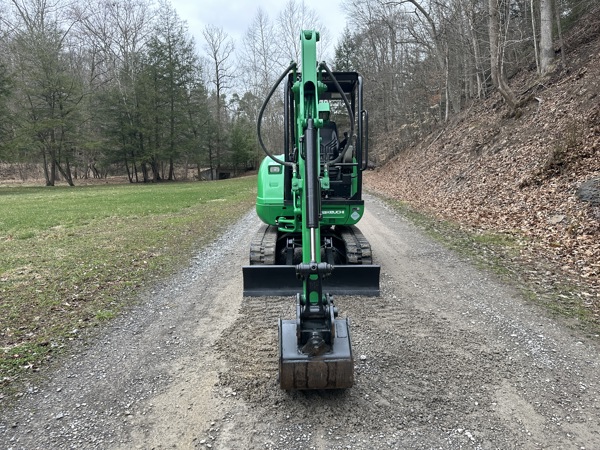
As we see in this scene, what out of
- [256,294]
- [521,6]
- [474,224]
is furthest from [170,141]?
[256,294]

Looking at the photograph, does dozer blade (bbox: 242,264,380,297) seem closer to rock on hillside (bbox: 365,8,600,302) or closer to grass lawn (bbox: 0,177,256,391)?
grass lawn (bbox: 0,177,256,391)

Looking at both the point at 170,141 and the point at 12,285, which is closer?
the point at 12,285

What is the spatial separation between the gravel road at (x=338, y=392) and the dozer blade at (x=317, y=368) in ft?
0.65

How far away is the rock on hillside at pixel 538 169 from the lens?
296 inches

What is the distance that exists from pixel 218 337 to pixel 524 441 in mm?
2835

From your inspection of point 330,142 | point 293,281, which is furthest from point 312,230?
point 330,142

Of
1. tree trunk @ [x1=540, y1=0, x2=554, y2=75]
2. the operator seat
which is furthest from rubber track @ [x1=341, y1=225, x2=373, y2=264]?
tree trunk @ [x1=540, y1=0, x2=554, y2=75]

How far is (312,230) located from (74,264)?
566 centimetres

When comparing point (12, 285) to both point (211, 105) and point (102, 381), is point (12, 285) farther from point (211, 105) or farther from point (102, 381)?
point (211, 105)

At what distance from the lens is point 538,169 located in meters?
10.8

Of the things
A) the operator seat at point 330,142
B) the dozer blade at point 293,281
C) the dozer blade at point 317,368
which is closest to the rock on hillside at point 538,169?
the dozer blade at point 293,281

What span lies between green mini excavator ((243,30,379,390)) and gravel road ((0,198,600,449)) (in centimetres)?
28

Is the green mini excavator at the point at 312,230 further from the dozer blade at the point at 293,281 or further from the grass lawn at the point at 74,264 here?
the grass lawn at the point at 74,264

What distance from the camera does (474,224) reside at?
32.7 ft
